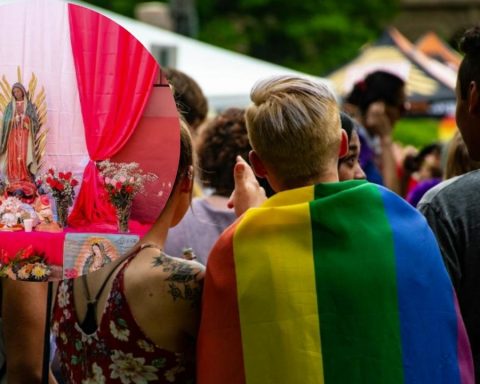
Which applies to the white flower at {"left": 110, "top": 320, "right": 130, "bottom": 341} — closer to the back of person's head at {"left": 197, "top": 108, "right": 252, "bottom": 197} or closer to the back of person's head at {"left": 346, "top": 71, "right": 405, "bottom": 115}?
the back of person's head at {"left": 197, "top": 108, "right": 252, "bottom": 197}

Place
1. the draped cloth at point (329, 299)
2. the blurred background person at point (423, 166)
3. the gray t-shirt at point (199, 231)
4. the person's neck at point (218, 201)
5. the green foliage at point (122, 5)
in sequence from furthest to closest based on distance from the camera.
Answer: the green foliage at point (122, 5) < the blurred background person at point (423, 166) < the person's neck at point (218, 201) < the gray t-shirt at point (199, 231) < the draped cloth at point (329, 299)

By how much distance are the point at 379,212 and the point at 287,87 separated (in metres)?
0.38

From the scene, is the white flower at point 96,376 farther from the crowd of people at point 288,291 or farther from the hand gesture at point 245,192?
the hand gesture at point 245,192

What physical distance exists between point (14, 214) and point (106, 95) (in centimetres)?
36

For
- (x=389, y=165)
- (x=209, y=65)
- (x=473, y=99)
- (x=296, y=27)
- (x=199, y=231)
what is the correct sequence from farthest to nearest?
(x=296, y=27) → (x=209, y=65) → (x=389, y=165) → (x=199, y=231) → (x=473, y=99)

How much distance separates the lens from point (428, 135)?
17094mm

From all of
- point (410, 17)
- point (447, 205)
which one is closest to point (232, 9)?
point (410, 17)

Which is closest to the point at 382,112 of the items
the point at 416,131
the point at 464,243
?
the point at 464,243

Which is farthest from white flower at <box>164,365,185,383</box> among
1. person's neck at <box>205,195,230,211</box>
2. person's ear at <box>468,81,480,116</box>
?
person's neck at <box>205,195,230,211</box>

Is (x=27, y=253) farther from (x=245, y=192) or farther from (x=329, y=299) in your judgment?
(x=329, y=299)

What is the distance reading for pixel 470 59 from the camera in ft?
9.80

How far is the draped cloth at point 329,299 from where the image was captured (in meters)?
2.42

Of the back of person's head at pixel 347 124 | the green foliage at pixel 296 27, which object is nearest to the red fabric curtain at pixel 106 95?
the back of person's head at pixel 347 124

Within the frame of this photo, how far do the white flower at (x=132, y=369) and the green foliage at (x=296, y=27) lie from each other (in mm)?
23019
